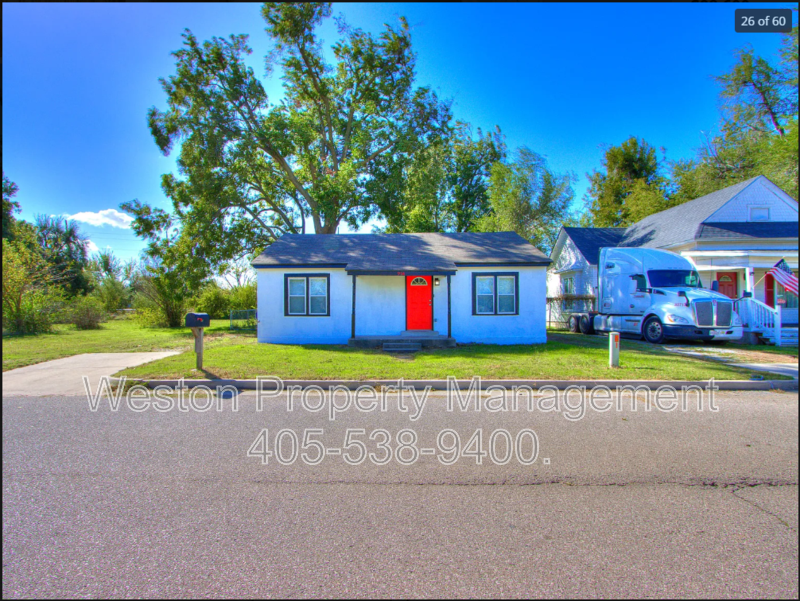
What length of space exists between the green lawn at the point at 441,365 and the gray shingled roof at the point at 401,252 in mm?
3188

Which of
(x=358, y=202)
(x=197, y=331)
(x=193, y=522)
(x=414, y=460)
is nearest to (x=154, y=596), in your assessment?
(x=193, y=522)

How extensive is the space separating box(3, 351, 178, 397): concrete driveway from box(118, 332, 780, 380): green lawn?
2.05 ft

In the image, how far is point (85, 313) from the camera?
63.1 feet

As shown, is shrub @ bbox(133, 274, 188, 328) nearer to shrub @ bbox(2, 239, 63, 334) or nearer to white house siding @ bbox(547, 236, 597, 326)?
shrub @ bbox(2, 239, 63, 334)

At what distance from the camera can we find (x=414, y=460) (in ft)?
13.4

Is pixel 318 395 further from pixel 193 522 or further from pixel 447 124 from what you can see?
pixel 447 124

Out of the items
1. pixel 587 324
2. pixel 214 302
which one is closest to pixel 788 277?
pixel 587 324

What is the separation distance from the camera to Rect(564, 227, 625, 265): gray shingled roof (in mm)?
22688

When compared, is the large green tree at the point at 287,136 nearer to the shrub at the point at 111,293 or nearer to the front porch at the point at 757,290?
A: the shrub at the point at 111,293

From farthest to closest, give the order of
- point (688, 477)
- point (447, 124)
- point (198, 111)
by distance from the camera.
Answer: point (447, 124) < point (198, 111) < point (688, 477)

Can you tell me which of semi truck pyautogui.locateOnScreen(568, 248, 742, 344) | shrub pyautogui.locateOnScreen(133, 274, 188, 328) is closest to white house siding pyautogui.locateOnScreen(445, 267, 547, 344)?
semi truck pyautogui.locateOnScreen(568, 248, 742, 344)

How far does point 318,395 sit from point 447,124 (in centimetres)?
2194

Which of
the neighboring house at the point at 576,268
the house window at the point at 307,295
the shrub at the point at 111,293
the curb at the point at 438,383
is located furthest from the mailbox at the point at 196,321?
the shrub at the point at 111,293

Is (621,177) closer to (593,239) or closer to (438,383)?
(593,239)
